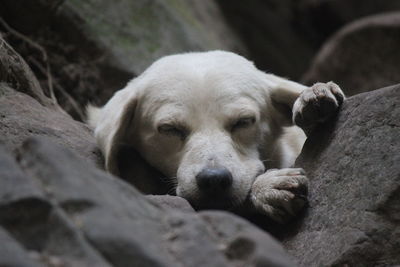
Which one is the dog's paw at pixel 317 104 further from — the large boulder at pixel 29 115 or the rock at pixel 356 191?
the large boulder at pixel 29 115

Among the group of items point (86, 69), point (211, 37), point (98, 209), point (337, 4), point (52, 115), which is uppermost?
point (98, 209)

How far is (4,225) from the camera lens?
7.84ft

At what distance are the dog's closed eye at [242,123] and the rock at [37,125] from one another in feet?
3.10

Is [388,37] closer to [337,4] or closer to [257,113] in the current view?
[337,4]

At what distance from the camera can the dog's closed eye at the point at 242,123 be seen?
4281mm

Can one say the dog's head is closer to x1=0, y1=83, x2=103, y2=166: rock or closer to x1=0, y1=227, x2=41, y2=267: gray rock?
x1=0, y1=83, x2=103, y2=166: rock

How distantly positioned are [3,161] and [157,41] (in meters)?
4.43

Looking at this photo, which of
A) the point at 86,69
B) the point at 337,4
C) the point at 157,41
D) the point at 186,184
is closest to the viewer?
the point at 186,184

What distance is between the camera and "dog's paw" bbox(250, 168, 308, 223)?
11.3 ft

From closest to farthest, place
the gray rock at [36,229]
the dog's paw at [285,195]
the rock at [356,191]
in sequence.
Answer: the gray rock at [36,229] < the rock at [356,191] < the dog's paw at [285,195]

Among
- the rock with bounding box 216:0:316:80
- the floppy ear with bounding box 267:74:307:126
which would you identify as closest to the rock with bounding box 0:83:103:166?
the floppy ear with bounding box 267:74:307:126

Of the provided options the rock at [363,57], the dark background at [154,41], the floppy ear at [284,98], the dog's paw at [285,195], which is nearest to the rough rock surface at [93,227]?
the dog's paw at [285,195]

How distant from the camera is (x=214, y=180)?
3752 mm

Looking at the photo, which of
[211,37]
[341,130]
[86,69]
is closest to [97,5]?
[86,69]
